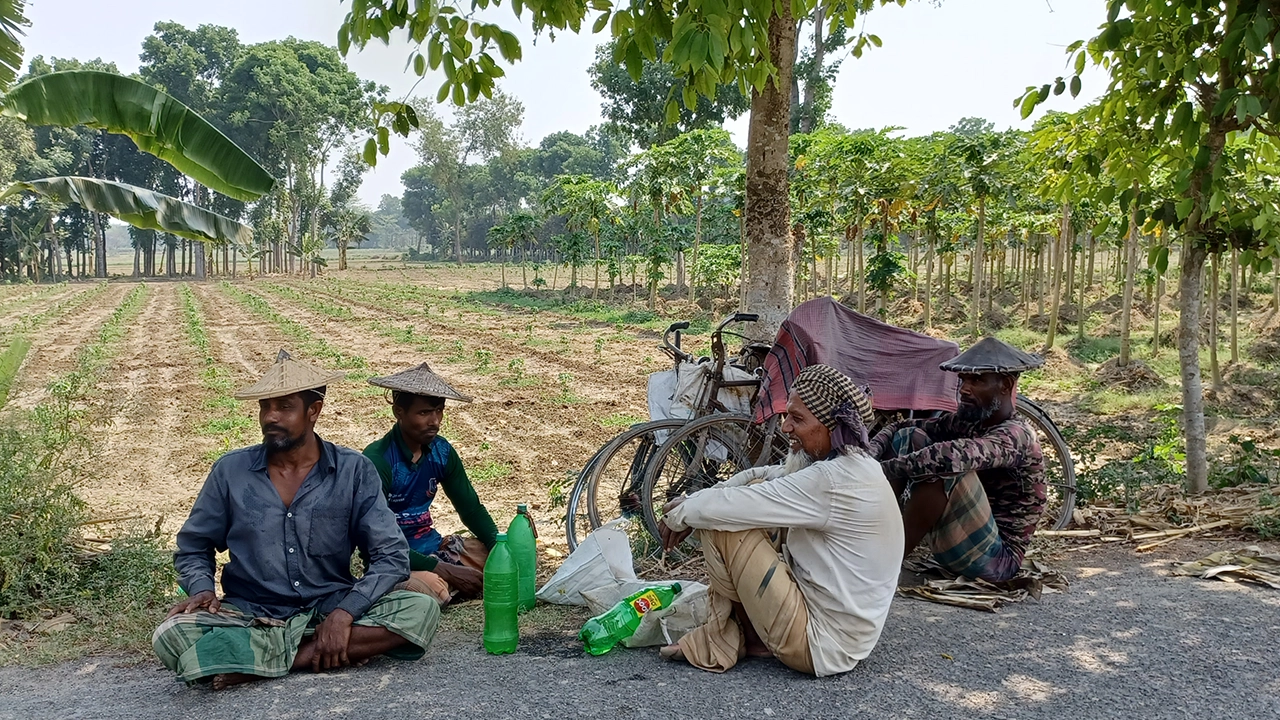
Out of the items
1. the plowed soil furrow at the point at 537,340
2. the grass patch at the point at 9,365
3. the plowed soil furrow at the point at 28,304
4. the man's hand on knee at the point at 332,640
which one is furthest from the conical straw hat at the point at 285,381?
the plowed soil furrow at the point at 28,304

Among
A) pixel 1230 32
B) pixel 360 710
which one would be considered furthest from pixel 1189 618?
pixel 360 710

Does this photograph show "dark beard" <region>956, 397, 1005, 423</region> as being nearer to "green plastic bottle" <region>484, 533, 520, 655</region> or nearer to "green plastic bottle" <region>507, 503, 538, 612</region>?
"green plastic bottle" <region>507, 503, 538, 612</region>

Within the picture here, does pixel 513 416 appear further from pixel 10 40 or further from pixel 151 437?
pixel 10 40

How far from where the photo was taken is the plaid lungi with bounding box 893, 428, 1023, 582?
13.7 feet

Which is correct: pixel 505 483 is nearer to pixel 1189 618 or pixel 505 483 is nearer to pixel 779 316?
pixel 779 316

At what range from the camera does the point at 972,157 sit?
1703cm

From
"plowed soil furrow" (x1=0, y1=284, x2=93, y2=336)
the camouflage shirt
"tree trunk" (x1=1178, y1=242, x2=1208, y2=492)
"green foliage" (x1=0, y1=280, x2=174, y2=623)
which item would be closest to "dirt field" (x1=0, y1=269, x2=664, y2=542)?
"plowed soil furrow" (x1=0, y1=284, x2=93, y2=336)

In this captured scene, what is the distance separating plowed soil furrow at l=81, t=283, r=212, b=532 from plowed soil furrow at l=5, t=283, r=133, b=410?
828mm

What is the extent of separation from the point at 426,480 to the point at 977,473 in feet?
8.96

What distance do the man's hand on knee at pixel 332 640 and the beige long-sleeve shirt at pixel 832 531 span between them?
138 cm

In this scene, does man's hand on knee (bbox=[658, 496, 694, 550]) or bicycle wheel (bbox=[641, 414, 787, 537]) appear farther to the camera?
bicycle wheel (bbox=[641, 414, 787, 537])

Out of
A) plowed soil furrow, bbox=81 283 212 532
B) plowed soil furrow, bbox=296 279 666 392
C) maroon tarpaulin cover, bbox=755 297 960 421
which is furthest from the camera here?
plowed soil furrow, bbox=296 279 666 392

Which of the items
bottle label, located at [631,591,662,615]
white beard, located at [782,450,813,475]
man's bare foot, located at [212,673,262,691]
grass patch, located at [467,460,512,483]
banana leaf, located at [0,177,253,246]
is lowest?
grass patch, located at [467,460,512,483]

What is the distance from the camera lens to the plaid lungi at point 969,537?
417 centimetres
